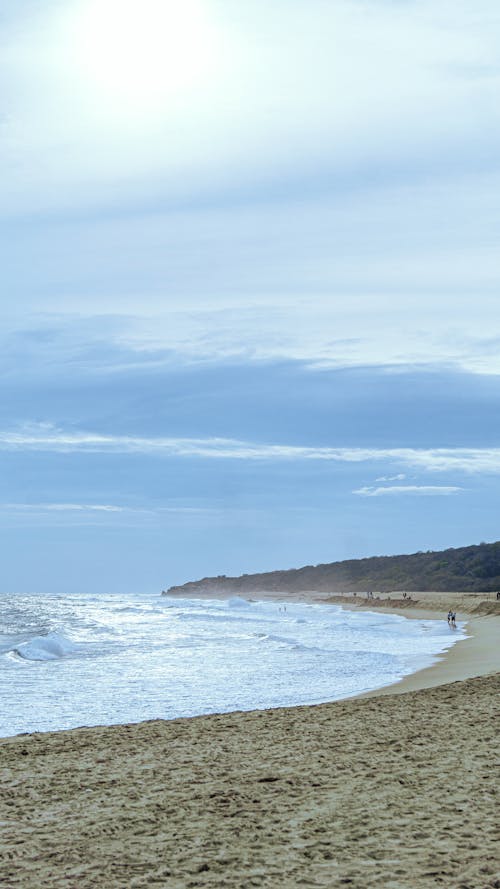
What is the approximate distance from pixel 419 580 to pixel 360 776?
4188 inches

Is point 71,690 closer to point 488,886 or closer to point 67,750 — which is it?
point 67,750

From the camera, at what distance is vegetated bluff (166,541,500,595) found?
330 ft

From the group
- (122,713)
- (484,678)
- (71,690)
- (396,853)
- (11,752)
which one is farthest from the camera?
(71,690)

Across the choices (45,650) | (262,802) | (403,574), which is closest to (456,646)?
(45,650)

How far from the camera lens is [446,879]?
5.62 metres

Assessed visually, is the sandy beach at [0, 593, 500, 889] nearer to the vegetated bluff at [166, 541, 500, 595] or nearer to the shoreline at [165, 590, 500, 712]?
the shoreline at [165, 590, 500, 712]

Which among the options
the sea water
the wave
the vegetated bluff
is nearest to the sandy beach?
the sea water

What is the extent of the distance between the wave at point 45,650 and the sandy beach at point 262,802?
15.7 metres

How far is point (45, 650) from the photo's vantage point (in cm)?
2920

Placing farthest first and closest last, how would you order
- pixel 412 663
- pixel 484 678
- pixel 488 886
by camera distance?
pixel 412 663 < pixel 484 678 < pixel 488 886

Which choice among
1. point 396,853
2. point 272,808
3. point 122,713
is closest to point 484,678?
point 122,713

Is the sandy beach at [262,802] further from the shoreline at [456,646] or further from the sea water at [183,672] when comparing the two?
the shoreline at [456,646]

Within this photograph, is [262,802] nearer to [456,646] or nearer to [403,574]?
[456,646]

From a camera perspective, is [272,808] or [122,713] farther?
[122,713]
